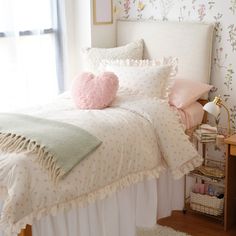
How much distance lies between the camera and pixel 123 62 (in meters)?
3.31

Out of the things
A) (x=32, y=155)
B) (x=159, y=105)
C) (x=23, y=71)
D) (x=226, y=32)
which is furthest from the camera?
(x=23, y=71)

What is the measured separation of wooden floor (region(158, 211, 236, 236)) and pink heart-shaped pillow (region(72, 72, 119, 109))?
96 centimetres

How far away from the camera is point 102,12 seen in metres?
3.77

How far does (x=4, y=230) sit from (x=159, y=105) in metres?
1.33

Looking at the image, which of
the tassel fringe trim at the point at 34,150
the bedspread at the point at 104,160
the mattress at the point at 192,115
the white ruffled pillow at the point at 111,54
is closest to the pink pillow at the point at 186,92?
the mattress at the point at 192,115

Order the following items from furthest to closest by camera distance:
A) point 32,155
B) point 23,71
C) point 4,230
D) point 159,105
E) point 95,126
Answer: point 23,71 → point 159,105 → point 95,126 → point 32,155 → point 4,230

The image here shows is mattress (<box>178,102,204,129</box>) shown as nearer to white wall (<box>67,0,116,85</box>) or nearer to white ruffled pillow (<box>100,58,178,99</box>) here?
white ruffled pillow (<box>100,58,178,99</box>)

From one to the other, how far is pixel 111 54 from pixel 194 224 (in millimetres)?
1468

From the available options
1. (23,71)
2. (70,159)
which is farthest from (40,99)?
(70,159)

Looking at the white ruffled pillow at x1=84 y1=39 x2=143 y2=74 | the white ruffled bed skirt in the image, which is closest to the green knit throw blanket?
the white ruffled bed skirt

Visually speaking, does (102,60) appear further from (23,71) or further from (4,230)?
(4,230)

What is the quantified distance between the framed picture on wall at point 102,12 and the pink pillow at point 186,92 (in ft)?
3.25

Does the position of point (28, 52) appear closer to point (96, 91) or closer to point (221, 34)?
point (96, 91)

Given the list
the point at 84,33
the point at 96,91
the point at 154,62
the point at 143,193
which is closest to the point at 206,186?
the point at 143,193
